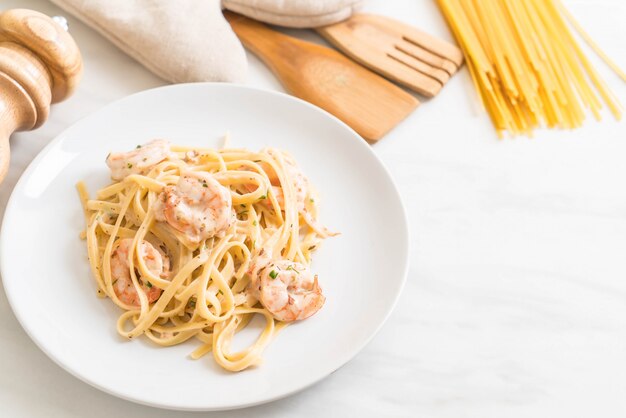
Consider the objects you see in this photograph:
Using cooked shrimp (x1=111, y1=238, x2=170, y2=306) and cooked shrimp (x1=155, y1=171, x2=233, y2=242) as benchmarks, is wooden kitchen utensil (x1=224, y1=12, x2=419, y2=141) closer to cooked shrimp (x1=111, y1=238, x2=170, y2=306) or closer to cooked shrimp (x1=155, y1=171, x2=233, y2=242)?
cooked shrimp (x1=155, y1=171, x2=233, y2=242)

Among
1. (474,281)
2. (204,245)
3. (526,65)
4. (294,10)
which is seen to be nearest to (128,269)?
(204,245)

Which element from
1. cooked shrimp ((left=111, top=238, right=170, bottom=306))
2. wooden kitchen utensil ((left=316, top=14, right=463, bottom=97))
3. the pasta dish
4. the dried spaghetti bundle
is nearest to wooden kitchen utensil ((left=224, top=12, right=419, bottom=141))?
wooden kitchen utensil ((left=316, top=14, right=463, bottom=97))

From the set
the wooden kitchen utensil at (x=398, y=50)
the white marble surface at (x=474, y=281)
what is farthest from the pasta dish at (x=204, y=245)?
the wooden kitchen utensil at (x=398, y=50)

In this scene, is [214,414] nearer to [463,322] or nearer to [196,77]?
[463,322]

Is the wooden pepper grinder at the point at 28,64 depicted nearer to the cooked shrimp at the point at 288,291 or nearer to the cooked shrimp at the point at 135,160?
the cooked shrimp at the point at 135,160

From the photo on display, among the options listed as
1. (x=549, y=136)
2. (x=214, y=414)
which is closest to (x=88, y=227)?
(x=214, y=414)

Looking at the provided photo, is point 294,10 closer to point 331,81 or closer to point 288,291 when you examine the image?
point 331,81

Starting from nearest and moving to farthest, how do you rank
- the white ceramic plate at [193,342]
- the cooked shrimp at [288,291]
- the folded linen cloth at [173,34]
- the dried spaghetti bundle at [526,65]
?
the white ceramic plate at [193,342], the cooked shrimp at [288,291], the folded linen cloth at [173,34], the dried spaghetti bundle at [526,65]

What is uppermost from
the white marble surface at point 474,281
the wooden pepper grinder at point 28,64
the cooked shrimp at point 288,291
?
the wooden pepper grinder at point 28,64
